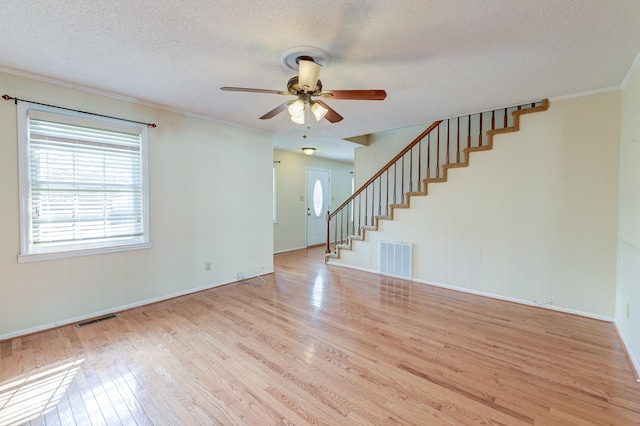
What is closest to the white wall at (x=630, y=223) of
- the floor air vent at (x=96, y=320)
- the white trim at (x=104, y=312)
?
the white trim at (x=104, y=312)

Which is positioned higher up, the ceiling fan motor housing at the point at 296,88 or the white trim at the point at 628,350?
the ceiling fan motor housing at the point at 296,88

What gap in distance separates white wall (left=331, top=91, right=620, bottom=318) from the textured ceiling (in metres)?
0.48

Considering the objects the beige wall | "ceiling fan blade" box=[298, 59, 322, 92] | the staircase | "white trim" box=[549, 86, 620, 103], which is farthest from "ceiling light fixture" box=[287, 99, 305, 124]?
the beige wall

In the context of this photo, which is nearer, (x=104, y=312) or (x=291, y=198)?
(x=104, y=312)

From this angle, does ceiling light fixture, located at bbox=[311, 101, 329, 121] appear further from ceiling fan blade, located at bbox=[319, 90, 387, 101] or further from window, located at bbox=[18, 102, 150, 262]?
window, located at bbox=[18, 102, 150, 262]

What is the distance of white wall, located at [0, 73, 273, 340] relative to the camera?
269 cm

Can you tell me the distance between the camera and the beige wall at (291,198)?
697cm

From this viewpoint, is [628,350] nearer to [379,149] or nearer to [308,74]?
[308,74]

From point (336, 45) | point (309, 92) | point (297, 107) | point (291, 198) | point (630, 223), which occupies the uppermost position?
point (336, 45)

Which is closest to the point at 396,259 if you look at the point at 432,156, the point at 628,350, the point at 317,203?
the point at 432,156

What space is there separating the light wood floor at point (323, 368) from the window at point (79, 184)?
89 centimetres

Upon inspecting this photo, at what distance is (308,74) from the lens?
2.15 meters

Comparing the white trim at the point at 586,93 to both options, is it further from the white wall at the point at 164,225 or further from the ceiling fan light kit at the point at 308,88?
the white wall at the point at 164,225

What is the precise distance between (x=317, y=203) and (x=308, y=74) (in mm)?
5924
